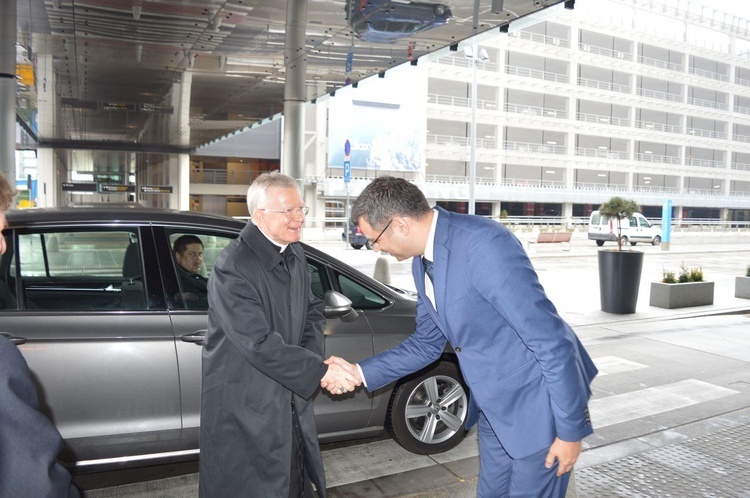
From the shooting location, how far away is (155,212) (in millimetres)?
4043

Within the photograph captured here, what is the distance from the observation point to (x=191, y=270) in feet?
13.4

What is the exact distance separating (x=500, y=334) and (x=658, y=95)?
7143cm

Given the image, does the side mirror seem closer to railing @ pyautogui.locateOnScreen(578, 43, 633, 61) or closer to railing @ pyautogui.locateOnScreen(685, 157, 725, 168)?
railing @ pyautogui.locateOnScreen(578, 43, 633, 61)

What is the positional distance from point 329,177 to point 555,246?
2274 cm

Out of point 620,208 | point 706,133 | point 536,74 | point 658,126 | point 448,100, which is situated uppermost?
point 536,74

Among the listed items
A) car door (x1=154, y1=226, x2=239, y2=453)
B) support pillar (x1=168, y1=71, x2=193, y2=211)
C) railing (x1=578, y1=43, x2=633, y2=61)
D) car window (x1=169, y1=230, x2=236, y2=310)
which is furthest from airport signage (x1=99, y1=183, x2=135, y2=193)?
railing (x1=578, y1=43, x2=633, y2=61)

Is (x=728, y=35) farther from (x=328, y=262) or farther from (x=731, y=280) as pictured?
(x=328, y=262)

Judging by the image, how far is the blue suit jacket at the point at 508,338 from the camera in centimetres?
231

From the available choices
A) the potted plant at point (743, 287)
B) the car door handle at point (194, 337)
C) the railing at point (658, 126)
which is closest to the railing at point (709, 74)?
the railing at point (658, 126)

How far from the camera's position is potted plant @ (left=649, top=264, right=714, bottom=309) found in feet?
39.0

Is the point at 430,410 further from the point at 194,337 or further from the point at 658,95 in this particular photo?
the point at 658,95

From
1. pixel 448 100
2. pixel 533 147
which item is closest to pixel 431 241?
pixel 448 100

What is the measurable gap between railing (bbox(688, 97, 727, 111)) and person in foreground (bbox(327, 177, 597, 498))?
74834 mm

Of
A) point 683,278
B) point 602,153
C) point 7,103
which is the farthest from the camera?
point 602,153
